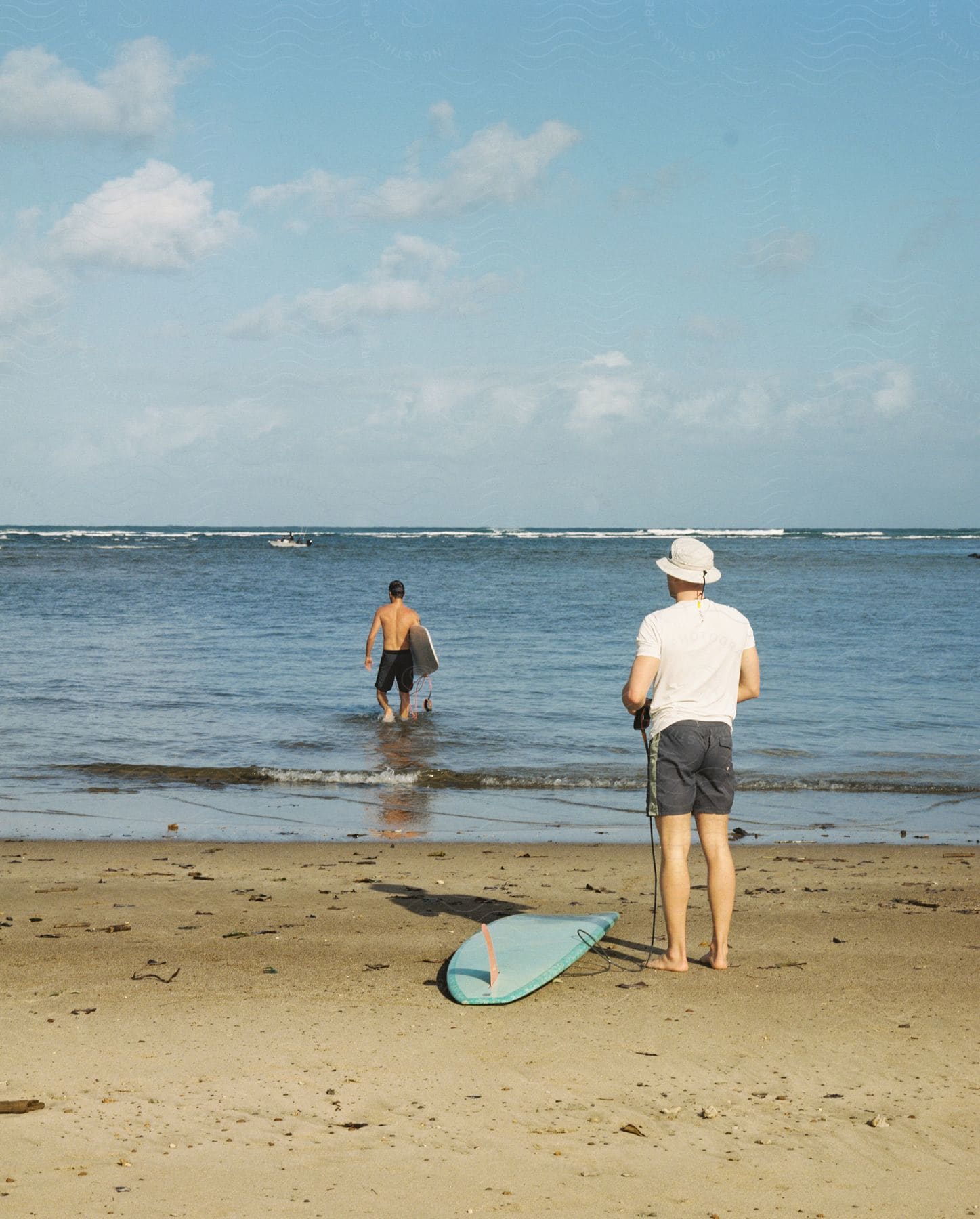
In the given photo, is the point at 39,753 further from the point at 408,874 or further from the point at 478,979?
the point at 478,979

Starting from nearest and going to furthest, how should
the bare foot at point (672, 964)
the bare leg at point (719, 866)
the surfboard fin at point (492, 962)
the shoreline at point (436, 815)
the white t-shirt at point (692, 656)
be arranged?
the surfboard fin at point (492, 962)
the white t-shirt at point (692, 656)
the bare leg at point (719, 866)
the bare foot at point (672, 964)
the shoreline at point (436, 815)

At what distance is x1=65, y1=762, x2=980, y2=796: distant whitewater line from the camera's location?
10.2 meters

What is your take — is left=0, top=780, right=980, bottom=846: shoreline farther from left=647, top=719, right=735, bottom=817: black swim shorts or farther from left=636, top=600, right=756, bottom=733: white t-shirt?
left=636, top=600, right=756, bottom=733: white t-shirt

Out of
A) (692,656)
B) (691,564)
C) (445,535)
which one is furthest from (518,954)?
(445,535)

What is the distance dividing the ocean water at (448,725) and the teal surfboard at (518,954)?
9.57 ft

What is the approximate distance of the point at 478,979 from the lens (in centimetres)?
480

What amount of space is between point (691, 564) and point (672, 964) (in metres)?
1.78

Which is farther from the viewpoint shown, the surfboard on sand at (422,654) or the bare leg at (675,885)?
the surfboard on sand at (422,654)

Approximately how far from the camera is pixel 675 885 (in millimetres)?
4984

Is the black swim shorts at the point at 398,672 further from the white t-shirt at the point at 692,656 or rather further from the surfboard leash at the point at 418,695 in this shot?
the white t-shirt at the point at 692,656

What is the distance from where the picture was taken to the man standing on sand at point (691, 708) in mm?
4859

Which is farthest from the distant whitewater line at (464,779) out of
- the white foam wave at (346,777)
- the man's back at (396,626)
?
the man's back at (396,626)

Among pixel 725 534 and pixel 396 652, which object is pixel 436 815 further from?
pixel 725 534

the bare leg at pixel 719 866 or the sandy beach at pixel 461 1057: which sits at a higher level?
the bare leg at pixel 719 866
